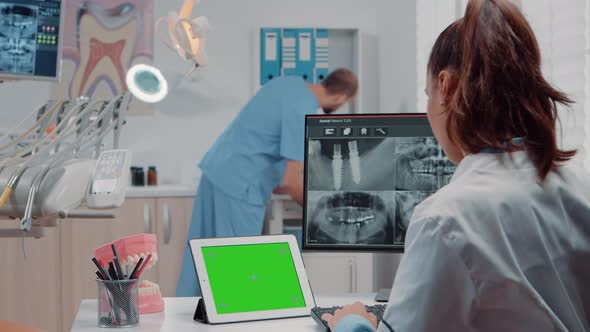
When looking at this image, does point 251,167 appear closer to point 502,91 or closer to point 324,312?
point 324,312

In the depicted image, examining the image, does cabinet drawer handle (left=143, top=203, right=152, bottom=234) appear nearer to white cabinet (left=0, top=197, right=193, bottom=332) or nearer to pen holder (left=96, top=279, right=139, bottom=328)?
white cabinet (left=0, top=197, right=193, bottom=332)

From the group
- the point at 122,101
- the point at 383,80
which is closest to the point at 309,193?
the point at 122,101

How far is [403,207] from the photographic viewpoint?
175cm

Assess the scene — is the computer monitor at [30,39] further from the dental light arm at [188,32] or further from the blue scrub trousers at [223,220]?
the blue scrub trousers at [223,220]

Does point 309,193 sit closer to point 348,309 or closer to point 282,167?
point 348,309

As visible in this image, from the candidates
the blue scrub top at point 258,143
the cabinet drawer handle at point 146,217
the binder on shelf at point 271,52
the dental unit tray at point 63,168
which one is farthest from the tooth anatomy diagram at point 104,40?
the dental unit tray at point 63,168

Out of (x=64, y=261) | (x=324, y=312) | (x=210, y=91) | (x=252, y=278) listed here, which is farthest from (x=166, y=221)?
(x=324, y=312)

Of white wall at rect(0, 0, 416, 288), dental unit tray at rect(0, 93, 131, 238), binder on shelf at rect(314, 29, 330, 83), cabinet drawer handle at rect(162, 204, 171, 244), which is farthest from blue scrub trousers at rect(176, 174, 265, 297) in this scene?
dental unit tray at rect(0, 93, 131, 238)

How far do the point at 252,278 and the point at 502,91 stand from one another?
2.59ft

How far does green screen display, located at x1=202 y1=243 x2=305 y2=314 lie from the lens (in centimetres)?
153

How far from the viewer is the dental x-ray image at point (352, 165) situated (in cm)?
174

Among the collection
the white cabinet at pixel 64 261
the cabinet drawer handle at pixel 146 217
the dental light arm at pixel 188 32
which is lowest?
the white cabinet at pixel 64 261

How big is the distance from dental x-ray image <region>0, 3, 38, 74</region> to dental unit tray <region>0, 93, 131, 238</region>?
0.10 meters

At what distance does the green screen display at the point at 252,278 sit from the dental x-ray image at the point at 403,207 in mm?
294
